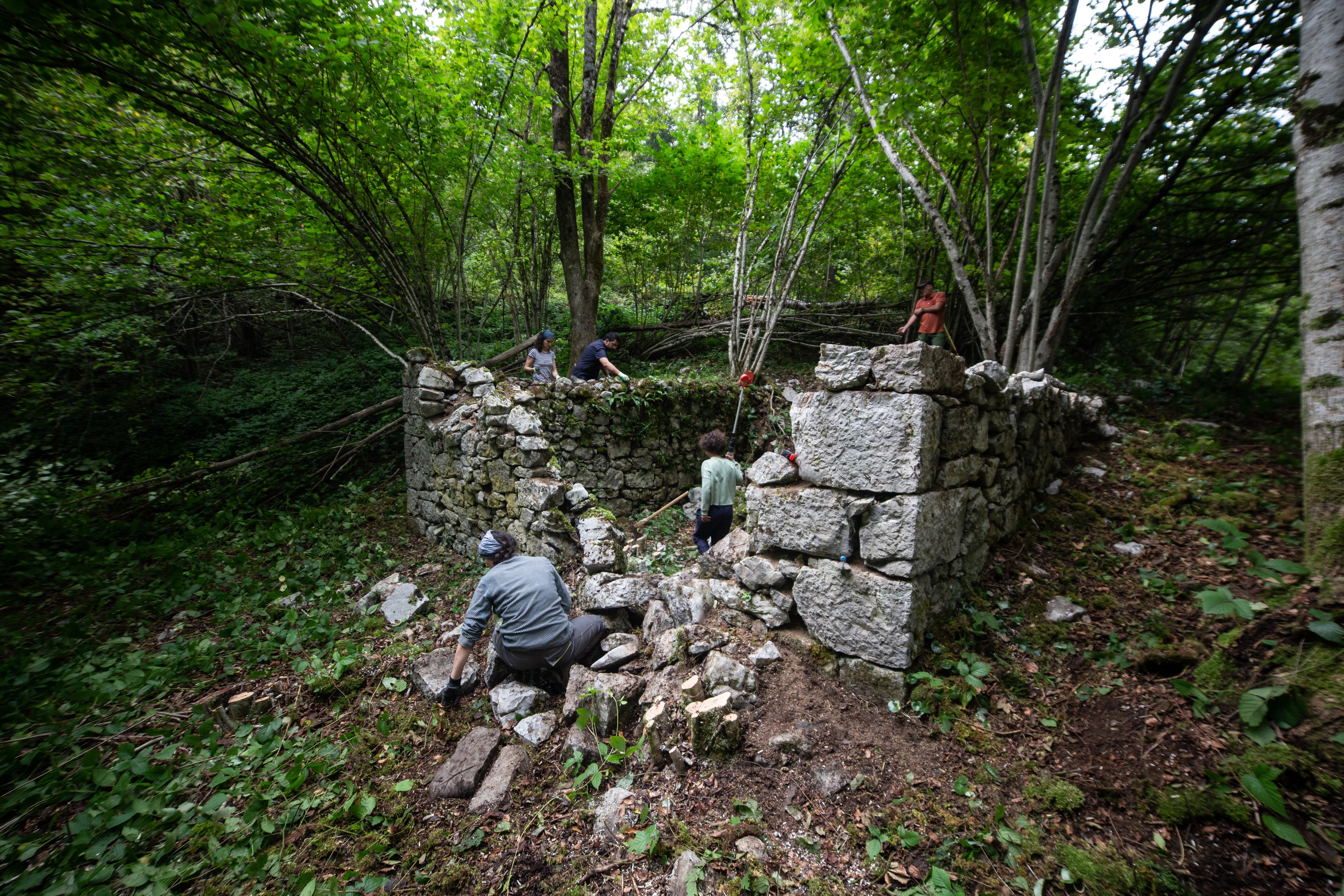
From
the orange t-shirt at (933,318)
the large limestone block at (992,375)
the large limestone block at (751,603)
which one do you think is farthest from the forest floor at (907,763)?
the orange t-shirt at (933,318)

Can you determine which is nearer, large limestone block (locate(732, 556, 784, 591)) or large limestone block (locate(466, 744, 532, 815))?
large limestone block (locate(466, 744, 532, 815))

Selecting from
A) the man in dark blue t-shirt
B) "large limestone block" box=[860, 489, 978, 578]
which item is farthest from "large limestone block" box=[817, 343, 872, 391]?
the man in dark blue t-shirt

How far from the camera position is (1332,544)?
209 centimetres

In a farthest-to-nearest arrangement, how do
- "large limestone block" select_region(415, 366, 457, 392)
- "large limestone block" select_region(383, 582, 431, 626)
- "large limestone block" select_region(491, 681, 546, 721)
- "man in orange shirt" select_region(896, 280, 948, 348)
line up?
"man in orange shirt" select_region(896, 280, 948, 348)
"large limestone block" select_region(415, 366, 457, 392)
"large limestone block" select_region(383, 582, 431, 626)
"large limestone block" select_region(491, 681, 546, 721)

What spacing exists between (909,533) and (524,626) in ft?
8.34

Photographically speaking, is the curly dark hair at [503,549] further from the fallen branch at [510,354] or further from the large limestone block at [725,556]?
the fallen branch at [510,354]

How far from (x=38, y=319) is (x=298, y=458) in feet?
10.1

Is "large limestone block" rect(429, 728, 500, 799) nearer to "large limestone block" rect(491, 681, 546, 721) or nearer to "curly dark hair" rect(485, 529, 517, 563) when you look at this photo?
"large limestone block" rect(491, 681, 546, 721)

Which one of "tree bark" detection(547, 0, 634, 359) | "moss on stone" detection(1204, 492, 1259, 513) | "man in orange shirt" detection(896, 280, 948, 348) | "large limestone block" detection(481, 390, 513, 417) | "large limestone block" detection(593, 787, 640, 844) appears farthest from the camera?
"tree bark" detection(547, 0, 634, 359)

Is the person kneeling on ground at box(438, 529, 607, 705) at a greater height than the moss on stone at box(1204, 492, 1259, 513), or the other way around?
the moss on stone at box(1204, 492, 1259, 513)

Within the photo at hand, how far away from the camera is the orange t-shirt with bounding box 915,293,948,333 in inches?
265

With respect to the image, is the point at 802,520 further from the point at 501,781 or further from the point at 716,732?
the point at 501,781

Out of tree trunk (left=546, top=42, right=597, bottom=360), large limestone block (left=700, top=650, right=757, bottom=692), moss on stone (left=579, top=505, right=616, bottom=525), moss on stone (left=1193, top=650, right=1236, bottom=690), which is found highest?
tree trunk (left=546, top=42, right=597, bottom=360)

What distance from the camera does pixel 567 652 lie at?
3412 millimetres
